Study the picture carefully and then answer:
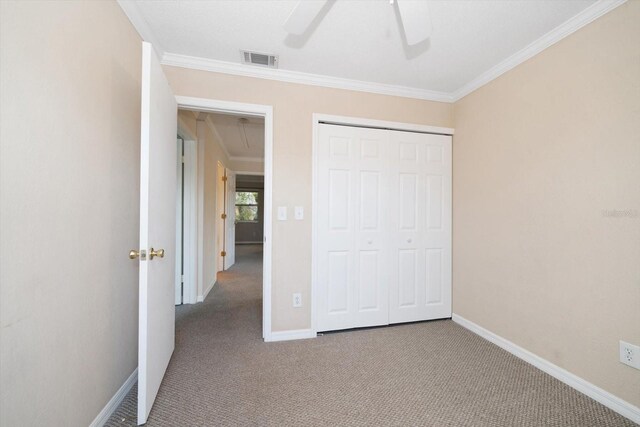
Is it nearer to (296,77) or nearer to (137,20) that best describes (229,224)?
(296,77)

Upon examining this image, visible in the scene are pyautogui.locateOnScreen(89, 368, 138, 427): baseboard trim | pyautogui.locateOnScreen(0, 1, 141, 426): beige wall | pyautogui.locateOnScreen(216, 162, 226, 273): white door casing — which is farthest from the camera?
pyautogui.locateOnScreen(216, 162, 226, 273): white door casing

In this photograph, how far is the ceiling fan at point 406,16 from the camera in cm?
107

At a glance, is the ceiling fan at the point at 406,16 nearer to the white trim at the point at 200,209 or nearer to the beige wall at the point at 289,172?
the beige wall at the point at 289,172

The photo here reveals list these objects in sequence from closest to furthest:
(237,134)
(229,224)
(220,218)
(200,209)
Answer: (200,209) < (237,134) < (220,218) < (229,224)

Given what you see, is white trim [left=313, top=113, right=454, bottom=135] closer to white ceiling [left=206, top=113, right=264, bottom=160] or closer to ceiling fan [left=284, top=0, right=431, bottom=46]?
ceiling fan [left=284, top=0, right=431, bottom=46]

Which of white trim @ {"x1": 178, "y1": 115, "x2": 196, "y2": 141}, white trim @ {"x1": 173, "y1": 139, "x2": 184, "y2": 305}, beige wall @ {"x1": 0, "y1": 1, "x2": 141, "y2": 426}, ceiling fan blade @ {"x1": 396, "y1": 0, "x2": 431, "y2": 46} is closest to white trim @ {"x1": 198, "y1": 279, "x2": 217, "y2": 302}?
white trim @ {"x1": 173, "y1": 139, "x2": 184, "y2": 305}

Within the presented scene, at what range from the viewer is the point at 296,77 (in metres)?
2.36

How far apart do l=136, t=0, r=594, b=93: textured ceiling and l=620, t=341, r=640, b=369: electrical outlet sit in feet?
6.76

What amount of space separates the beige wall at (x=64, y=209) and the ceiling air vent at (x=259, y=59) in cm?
80

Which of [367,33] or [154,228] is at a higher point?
[367,33]

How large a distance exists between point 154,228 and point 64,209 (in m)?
0.43

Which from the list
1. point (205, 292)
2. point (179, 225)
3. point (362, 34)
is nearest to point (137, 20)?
point (362, 34)

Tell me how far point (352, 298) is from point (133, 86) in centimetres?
245

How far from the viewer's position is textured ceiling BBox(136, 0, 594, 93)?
62.9 inches
